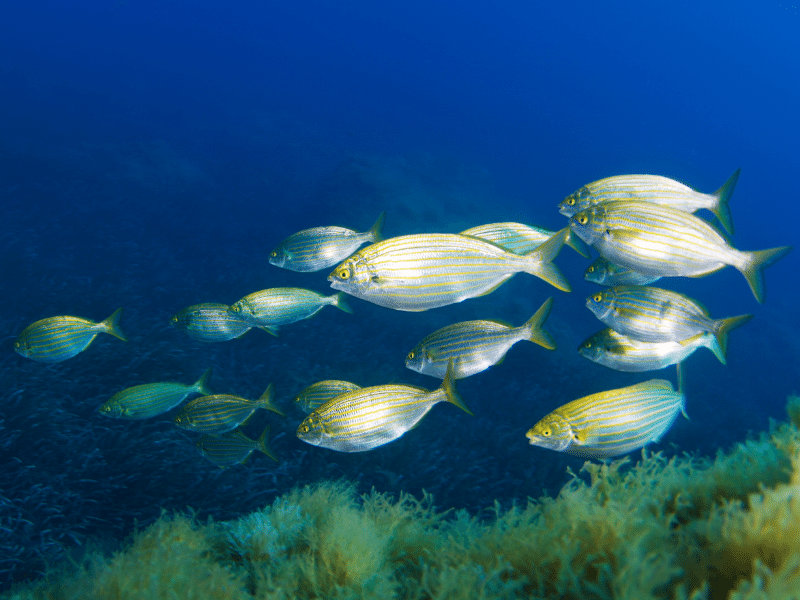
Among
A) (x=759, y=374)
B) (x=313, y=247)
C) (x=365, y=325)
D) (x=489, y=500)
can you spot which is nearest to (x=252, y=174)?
(x=365, y=325)

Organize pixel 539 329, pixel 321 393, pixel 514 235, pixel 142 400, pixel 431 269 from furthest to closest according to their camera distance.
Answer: pixel 142 400
pixel 321 393
pixel 514 235
pixel 539 329
pixel 431 269

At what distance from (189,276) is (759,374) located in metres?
19.0

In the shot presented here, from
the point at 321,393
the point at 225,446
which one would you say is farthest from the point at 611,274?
the point at 225,446

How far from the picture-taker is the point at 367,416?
2.86m

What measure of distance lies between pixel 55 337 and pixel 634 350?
5.66 metres

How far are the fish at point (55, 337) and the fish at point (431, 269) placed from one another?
312 cm

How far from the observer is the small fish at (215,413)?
389 cm

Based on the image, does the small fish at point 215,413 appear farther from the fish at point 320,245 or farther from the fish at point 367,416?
→ the fish at point 320,245

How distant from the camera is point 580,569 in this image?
1.68 metres

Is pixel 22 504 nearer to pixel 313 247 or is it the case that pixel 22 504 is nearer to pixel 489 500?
pixel 313 247

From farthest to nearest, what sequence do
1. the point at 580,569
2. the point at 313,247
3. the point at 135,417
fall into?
the point at 313,247, the point at 135,417, the point at 580,569

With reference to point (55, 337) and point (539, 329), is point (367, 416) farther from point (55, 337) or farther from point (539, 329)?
point (55, 337)

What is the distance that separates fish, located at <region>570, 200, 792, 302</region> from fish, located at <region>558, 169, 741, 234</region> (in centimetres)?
48

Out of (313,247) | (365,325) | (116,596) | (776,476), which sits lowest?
(116,596)
